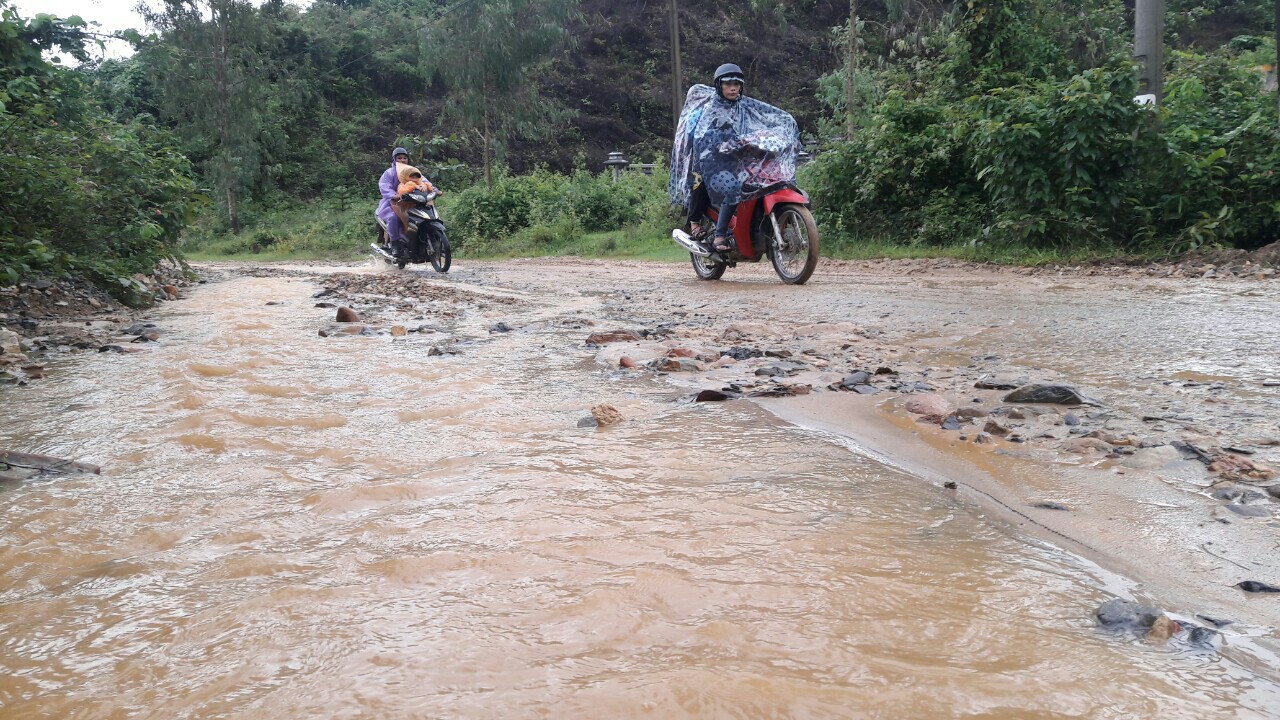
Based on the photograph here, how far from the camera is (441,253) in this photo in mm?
12031

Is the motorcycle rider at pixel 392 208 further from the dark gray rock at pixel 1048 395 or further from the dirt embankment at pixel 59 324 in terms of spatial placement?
the dark gray rock at pixel 1048 395

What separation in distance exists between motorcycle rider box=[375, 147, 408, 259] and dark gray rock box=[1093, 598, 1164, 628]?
11.4 meters

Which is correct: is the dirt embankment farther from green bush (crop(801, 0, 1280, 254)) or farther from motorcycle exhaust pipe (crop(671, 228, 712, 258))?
green bush (crop(801, 0, 1280, 254))

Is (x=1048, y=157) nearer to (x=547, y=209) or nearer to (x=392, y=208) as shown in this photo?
(x=392, y=208)

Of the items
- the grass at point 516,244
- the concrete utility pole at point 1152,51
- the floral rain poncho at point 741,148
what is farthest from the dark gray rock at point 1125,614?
the concrete utility pole at point 1152,51

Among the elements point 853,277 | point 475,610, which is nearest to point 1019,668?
point 475,610

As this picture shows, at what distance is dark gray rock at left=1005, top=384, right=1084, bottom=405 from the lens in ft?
9.96

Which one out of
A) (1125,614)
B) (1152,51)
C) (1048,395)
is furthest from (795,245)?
(1125,614)

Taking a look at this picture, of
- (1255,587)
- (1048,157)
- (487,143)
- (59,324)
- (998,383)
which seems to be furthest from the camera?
(487,143)

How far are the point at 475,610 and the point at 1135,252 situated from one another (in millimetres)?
8205

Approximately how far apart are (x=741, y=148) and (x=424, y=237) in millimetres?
5602

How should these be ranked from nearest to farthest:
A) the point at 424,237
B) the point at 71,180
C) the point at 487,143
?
the point at 71,180
the point at 424,237
the point at 487,143

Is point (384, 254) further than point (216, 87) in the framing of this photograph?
No

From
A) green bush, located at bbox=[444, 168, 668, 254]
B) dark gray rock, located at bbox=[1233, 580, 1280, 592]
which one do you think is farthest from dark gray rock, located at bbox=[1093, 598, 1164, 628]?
green bush, located at bbox=[444, 168, 668, 254]
